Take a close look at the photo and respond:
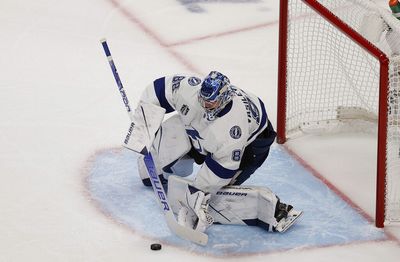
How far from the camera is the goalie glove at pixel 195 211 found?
4.73 m

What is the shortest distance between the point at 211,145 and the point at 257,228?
470mm

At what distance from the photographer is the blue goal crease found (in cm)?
480

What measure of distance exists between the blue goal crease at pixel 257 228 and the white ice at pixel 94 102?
2.3 inches

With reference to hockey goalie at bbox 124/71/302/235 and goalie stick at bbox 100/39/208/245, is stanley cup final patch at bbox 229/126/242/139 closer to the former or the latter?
hockey goalie at bbox 124/71/302/235

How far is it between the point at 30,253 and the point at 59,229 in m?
0.21

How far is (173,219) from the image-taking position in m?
4.78

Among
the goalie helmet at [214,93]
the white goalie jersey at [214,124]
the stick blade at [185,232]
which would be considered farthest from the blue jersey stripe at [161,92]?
the stick blade at [185,232]

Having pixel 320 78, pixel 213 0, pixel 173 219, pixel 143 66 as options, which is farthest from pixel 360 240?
pixel 213 0

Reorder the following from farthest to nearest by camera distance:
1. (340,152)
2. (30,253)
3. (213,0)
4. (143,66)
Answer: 1. (213,0)
2. (143,66)
3. (340,152)
4. (30,253)

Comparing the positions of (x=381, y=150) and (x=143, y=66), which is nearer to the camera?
(x=381, y=150)

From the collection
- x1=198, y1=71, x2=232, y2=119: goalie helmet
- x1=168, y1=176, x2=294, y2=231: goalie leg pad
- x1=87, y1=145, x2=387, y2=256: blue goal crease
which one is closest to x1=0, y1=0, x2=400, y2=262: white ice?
x1=87, y1=145, x2=387, y2=256: blue goal crease

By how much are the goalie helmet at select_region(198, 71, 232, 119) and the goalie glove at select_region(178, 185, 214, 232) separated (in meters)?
0.36

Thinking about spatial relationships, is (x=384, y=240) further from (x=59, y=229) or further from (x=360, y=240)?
(x=59, y=229)

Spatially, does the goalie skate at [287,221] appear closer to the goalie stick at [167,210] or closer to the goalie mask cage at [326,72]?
the goalie stick at [167,210]
